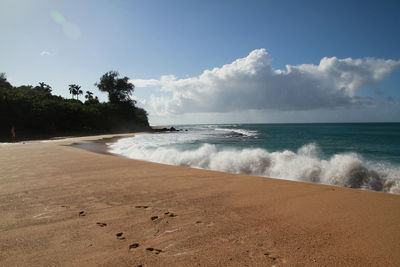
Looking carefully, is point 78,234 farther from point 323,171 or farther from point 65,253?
point 323,171

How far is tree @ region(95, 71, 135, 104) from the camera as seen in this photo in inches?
2297

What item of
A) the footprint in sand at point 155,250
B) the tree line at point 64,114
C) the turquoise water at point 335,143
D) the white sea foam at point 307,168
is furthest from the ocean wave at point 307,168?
the tree line at point 64,114

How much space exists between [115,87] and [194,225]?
6420 centimetres

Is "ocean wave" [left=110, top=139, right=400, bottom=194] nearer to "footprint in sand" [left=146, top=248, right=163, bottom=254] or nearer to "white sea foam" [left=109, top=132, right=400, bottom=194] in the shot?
"white sea foam" [left=109, top=132, right=400, bottom=194]

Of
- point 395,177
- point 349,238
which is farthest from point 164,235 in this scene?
point 395,177

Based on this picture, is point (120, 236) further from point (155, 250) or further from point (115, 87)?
point (115, 87)

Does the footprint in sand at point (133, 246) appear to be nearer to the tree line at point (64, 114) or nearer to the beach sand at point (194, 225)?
the beach sand at point (194, 225)

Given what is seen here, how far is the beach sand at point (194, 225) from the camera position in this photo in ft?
6.88

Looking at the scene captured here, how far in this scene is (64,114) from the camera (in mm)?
38531

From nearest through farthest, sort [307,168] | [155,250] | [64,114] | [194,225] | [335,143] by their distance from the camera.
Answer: [155,250] → [194,225] → [307,168] → [335,143] → [64,114]

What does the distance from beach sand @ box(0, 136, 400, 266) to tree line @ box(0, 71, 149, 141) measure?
3361 centimetres

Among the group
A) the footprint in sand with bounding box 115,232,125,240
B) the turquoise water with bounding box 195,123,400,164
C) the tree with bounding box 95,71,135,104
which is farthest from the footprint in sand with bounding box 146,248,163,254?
the tree with bounding box 95,71,135,104

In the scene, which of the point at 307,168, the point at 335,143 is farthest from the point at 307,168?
the point at 335,143

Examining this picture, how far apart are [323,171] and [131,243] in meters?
7.02
